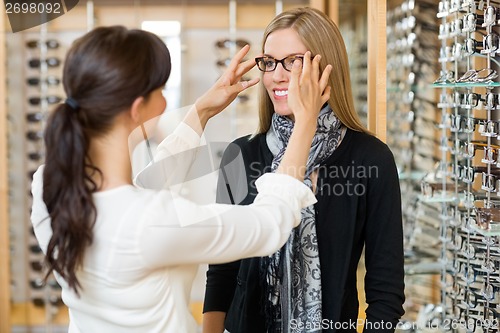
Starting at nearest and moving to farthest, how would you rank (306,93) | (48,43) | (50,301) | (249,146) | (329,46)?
(306,93), (329,46), (249,146), (50,301), (48,43)

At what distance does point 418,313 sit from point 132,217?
2.90 meters

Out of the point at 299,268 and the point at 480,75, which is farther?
the point at 480,75

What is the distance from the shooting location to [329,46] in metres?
1.76

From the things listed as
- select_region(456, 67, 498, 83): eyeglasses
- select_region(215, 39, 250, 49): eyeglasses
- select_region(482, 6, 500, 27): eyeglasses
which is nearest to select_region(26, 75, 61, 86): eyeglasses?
select_region(215, 39, 250, 49): eyeglasses

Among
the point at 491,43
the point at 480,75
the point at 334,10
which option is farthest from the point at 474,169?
the point at 334,10

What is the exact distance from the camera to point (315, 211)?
178cm

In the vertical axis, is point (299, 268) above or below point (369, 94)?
below

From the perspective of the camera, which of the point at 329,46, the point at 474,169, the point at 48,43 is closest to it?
the point at 329,46

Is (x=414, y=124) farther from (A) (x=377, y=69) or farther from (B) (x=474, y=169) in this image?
(A) (x=377, y=69)

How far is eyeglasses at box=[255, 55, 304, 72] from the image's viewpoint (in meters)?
1.74

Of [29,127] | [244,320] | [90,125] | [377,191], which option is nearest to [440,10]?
[377,191]

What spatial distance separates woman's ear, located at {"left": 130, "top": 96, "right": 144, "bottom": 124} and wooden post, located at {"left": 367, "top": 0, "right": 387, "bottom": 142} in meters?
0.90

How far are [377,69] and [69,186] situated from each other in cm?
111

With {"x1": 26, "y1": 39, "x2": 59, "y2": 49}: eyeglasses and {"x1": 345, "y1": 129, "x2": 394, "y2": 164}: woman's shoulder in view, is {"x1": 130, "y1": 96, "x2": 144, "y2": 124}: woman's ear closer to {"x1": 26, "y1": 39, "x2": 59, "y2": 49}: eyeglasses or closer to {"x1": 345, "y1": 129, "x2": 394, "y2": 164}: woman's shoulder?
{"x1": 345, "y1": 129, "x2": 394, "y2": 164}: woman's shoulder
